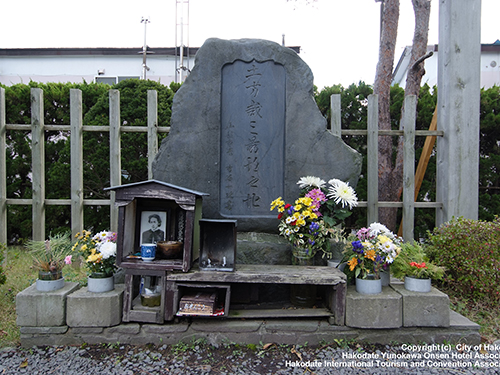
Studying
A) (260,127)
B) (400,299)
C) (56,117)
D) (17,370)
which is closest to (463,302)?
(400,299)

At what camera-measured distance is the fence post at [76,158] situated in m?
3.61

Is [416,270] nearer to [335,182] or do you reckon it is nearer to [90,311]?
[335,182]

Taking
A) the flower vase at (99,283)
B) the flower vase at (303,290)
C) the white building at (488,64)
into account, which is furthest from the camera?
the white building at (488,64)

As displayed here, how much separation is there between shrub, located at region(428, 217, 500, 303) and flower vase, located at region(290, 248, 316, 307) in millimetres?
1238

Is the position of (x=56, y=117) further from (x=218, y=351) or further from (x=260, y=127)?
(x=218, y=351)

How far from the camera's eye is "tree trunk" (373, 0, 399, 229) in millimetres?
4781

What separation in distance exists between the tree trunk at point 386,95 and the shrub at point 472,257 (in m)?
1.71

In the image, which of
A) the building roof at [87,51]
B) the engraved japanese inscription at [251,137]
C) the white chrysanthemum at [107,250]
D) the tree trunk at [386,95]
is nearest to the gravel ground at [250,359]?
the white chrysanthemum at [107,250]

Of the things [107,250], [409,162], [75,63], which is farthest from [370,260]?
[75,63]

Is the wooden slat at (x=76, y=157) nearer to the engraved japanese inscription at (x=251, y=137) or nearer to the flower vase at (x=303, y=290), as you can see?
the engraved japanese inscription at (x=251, y=137)

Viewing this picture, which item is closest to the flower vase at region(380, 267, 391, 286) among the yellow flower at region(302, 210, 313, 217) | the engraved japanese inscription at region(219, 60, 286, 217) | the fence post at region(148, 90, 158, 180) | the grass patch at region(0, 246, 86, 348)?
the yellow flower at region(302, 210, 313, 217)

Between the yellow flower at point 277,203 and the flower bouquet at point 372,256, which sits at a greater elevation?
the yellow flower at point 277,203

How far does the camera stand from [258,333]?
244 cm

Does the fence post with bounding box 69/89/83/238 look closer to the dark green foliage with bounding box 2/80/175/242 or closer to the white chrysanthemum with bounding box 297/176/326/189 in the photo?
the dark green foliage with bounding box 2/80/175/242
